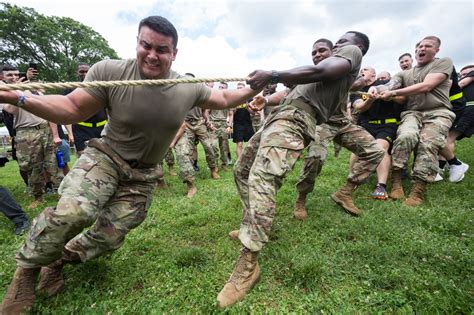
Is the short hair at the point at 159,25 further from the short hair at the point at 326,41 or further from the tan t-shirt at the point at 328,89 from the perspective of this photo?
the short hair at the point at 326,41

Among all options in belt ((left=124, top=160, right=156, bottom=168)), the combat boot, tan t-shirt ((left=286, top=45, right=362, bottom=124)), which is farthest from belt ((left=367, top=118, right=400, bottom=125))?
the combat boot

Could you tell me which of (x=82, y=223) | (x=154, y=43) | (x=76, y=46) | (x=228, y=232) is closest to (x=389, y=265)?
(x=228, y=232)

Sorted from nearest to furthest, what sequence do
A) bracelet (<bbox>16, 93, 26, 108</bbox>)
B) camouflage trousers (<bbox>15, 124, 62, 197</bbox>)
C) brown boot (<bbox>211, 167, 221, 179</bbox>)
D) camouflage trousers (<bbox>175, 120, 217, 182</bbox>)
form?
bracelet (<bbox>16, 93, 26, 108</bbox>)
camouflage trousers (<bbox>15, 124, 62, 197</bbox>)
camouflage trousers (<bbox>175, 120, 217, 182</bbox>)
brown boot (<bbox>211, 167, 221, 179</bbox>)

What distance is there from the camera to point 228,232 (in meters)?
→ 3.16

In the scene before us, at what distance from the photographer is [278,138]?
254cm

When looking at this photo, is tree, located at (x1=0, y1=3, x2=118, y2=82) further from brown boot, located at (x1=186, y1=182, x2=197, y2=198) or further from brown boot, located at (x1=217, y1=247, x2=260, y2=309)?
brown boot, located at (x1=217, y1=247, x2=260, y2=309)

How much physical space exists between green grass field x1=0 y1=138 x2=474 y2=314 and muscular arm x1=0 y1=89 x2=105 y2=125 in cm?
139

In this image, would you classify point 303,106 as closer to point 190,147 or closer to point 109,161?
point 109,161

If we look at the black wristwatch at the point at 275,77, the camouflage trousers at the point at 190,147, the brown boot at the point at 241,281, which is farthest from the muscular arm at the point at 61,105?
the camouflage trousers at the point at 190,147

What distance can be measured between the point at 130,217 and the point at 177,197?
2.38 metres

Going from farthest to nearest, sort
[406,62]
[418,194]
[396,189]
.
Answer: [406,62] < [396,189] < [418,194]

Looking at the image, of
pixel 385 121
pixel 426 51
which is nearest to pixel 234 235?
pixel 385 121

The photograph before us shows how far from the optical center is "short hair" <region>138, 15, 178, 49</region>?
2.13 metres

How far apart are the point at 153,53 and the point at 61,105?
80 cm
